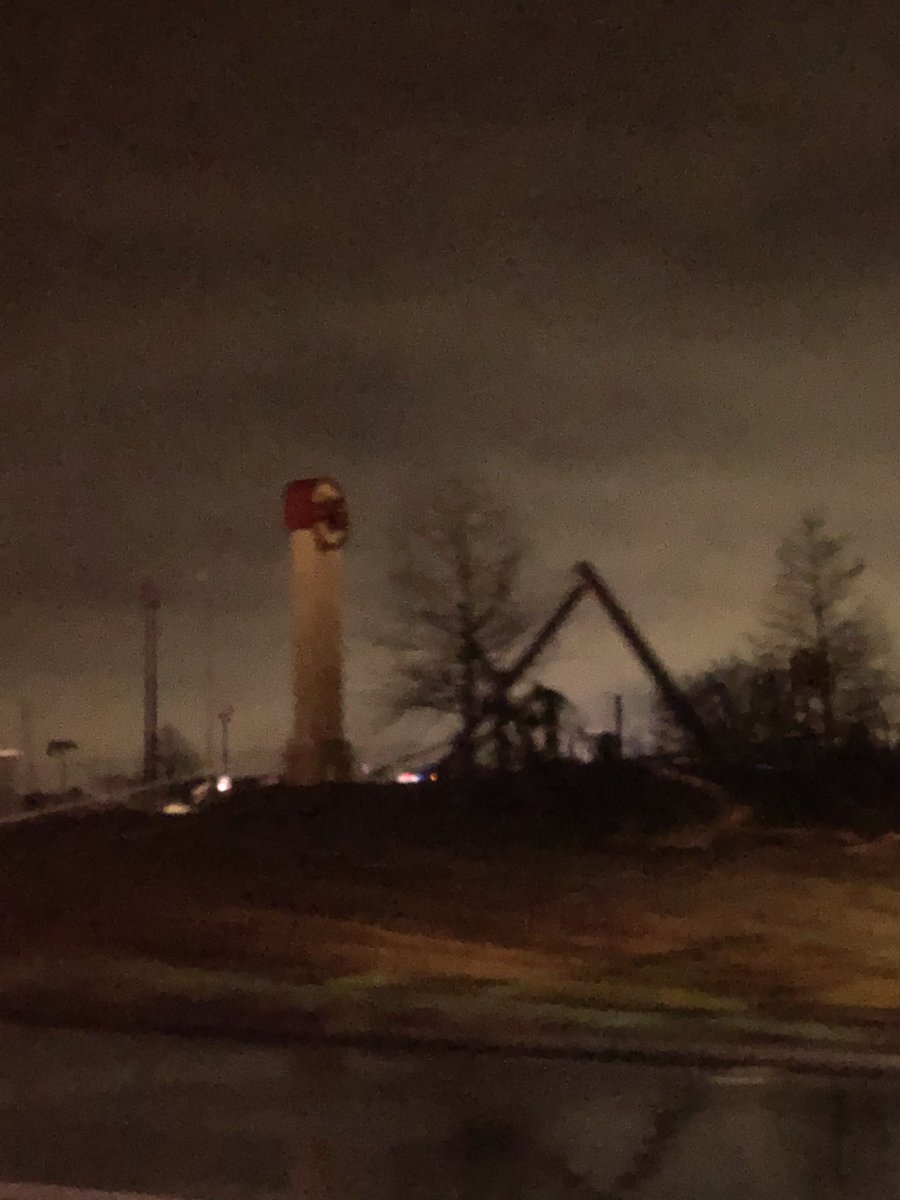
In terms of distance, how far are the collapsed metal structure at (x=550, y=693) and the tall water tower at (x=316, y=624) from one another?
2.65m

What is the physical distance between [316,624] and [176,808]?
472 centimetres

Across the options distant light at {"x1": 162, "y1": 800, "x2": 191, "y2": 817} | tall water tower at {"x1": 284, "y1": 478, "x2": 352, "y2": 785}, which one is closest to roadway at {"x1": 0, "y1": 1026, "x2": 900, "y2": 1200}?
distant light at {"x1": 162, "y1": 800, "x2": 191, "y2": 817}

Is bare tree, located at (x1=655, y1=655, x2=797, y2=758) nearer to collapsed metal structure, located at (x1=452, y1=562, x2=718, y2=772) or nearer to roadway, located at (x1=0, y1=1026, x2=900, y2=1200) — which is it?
collapsed metal structure, located at (x1=452, y1=562, x2=718, y2=772)

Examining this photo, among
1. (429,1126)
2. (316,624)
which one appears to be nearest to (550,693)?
(316,624)

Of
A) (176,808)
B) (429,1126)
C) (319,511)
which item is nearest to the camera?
(429,1126)

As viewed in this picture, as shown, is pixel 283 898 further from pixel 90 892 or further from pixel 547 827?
pixel 547 827

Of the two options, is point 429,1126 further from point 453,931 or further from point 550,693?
point 550,693

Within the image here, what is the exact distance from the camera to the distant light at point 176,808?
2119 cm

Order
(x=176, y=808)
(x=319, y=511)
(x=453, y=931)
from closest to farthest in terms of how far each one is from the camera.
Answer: (x=453, y=931), (x=176, y=808), (x=319, y=511)

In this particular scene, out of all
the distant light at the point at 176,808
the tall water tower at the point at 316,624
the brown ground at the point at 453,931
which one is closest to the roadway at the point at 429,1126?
the brown ground at the point at 453,931

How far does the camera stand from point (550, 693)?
79.9ft

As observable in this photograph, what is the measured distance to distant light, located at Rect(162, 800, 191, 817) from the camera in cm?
2119

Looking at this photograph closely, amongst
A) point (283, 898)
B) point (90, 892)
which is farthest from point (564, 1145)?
point (90, 892)

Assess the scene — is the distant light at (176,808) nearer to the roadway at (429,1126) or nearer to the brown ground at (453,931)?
the brown ground at (453,931)
